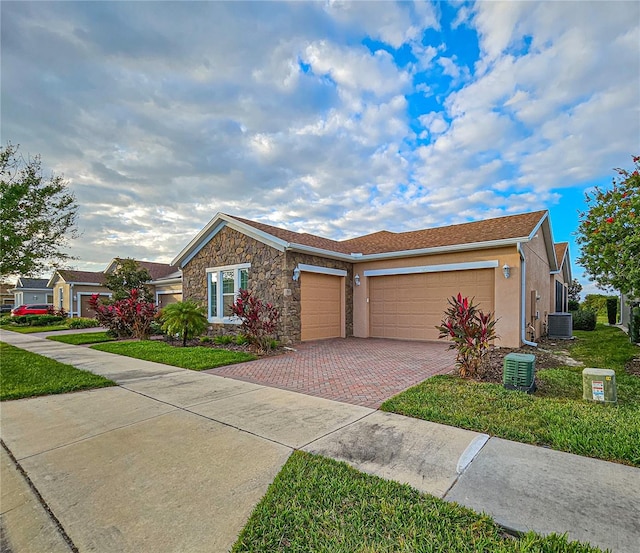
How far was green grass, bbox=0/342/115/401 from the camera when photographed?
5.84 m

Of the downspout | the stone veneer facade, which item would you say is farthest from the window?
the downspout

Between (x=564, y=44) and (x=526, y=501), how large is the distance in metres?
9.19

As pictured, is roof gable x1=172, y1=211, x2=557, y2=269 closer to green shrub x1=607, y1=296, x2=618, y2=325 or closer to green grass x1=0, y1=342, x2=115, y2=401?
green grass x1=0, y1=342, x2=115, y2=401

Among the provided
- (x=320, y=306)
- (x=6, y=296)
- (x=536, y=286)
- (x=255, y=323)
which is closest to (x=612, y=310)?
(x=536, y=286)

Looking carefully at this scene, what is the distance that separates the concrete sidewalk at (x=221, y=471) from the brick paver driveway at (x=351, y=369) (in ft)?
2.88

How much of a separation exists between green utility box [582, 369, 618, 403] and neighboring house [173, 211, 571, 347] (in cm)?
539

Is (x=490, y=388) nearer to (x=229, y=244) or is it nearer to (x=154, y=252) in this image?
(x=229, y=244)

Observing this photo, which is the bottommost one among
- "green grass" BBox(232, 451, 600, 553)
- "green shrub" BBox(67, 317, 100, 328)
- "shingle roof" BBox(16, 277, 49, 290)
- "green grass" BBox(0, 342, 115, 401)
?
"green shrub" BBox(67, 317, 100, 328)

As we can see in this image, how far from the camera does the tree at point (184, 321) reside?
1164 cm

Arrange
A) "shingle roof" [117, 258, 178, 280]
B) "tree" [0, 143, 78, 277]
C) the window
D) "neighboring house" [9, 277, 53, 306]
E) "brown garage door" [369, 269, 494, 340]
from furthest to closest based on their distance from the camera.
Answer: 1. "neighboring house" [9, 277, 53, 306]
2. "shingle roof" [117, 258, 178, 280]
3. the window
4. "brown garage door" [369, 269, 494, 340]
5. "tree" [0, 143, 78, 277]

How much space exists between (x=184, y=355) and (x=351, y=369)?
4.73 m

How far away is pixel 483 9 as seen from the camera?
23.8ft

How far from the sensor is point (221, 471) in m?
3.07

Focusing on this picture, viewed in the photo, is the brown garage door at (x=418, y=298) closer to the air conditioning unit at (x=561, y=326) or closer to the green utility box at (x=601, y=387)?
the air conditioning unit at (x=561, y=326)
